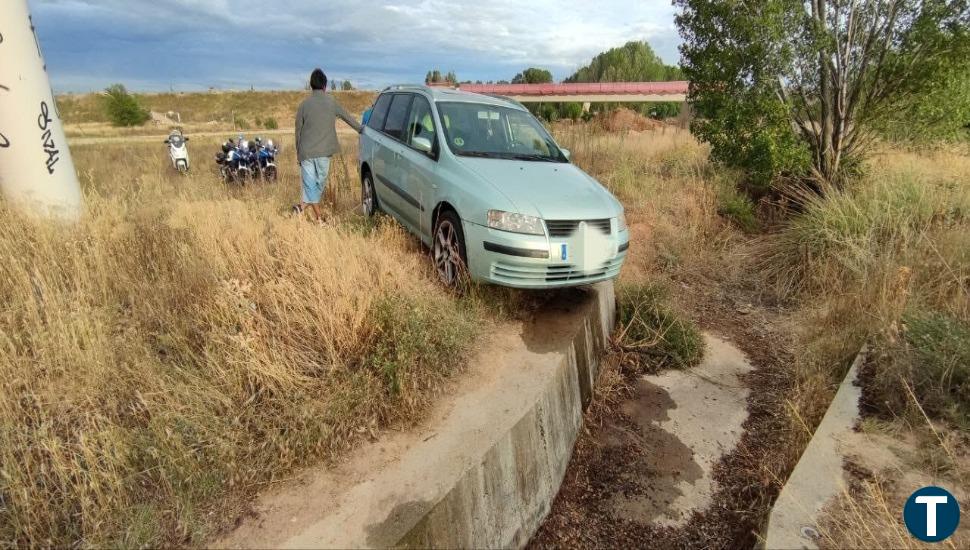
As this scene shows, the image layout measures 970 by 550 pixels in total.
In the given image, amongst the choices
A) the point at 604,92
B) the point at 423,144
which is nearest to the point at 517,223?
the point at 423,144

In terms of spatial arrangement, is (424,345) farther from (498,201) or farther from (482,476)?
(498,201)

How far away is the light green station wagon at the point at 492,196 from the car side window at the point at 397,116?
0.02 m

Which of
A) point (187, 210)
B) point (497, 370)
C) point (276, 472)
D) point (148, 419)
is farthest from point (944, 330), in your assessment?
point (187, 210)

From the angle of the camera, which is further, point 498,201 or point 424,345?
point 498,201

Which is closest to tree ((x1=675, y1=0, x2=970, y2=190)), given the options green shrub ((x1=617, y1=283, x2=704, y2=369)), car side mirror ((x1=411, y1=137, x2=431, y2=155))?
green shrub ((x1=617, y1=283, x2=704, y2=369))

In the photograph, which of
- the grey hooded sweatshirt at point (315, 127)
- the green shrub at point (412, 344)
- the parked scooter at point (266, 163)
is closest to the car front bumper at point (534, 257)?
the green shrub at point (412, 344)

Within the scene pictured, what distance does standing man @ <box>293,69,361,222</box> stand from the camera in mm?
5945

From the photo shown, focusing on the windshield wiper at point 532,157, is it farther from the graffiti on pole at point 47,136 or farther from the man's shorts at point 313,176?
the graffiti on pole at point 47,136

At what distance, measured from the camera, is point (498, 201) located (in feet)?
12.9

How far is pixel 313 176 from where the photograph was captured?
6113mm

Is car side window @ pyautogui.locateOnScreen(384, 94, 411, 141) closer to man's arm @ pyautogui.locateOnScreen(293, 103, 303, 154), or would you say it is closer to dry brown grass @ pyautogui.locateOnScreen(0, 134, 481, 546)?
man's arm @ pyautogui.locateOnScreen(293, 103, 303, 154)

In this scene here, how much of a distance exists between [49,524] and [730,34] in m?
9.42

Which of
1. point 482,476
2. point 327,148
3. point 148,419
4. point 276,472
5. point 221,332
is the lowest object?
point 482,476

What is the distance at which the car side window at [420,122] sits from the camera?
4.99 metres
